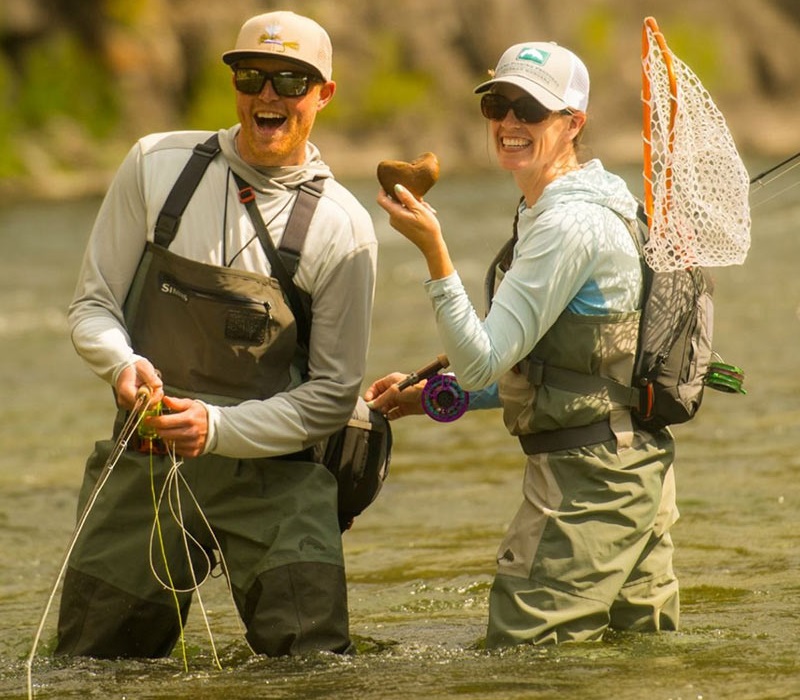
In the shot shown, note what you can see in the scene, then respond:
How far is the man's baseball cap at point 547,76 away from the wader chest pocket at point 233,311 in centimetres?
103

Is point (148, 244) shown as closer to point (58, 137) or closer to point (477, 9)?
point (58, 137)

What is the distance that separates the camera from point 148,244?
5523 mm

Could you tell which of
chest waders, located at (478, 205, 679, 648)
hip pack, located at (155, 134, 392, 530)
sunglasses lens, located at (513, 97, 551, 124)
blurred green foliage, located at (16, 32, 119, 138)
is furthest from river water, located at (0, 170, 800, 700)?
blurred green foliage, located at (16, 32, 119, 138)

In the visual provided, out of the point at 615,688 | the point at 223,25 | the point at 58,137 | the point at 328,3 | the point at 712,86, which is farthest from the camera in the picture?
the point at 712,86

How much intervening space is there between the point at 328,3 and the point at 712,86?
15.9m

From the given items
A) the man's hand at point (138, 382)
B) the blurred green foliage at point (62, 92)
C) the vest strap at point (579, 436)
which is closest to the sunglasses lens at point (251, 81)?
the man's hand at point (138, 382)

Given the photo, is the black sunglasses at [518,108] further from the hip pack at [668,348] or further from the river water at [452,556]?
the river water at [452,556]

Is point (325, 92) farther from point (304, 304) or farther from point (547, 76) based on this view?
point (547, 76)

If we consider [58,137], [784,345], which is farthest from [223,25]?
[784,345]

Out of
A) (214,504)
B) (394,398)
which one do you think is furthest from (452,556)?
(214,504)

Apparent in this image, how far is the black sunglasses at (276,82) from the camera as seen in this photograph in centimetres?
547

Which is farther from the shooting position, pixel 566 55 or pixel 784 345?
pixel 784 345

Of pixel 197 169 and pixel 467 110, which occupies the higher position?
pixel 467 110

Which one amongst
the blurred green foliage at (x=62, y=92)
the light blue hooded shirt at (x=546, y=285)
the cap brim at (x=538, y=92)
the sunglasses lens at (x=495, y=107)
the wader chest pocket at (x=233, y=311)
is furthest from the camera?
the blurred green foliage at (x=62, y=92)
